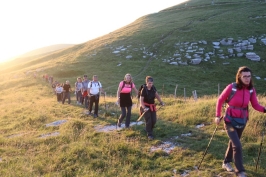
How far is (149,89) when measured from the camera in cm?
991

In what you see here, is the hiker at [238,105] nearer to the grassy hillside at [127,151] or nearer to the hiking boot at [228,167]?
the hiking boot at [228,167]

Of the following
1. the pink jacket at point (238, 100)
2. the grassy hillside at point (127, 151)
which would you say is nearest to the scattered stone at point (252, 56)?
the grassy hillside at point (127, 151)

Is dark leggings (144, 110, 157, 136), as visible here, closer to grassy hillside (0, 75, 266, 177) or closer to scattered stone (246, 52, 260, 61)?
grassy hillside (0, 75, 266, 177)

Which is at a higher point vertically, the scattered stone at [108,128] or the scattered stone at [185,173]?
Result: the scattered stone at [185,173]

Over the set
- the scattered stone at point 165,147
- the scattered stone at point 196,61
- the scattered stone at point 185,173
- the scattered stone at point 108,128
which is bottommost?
the scattered stone at point 108,128

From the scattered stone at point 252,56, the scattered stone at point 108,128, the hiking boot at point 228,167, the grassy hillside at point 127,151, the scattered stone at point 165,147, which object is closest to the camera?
the hiking boot at point 228,167

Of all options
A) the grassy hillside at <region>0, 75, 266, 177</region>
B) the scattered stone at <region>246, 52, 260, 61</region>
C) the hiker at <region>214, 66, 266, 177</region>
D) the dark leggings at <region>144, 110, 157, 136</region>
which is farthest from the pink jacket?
the scattered stone at <region>246, 52, 260, 61</region>

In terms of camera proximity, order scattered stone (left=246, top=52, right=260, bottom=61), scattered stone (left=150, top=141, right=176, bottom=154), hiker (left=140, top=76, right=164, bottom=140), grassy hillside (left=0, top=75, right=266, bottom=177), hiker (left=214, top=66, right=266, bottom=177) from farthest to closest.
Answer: scattered stone (left=246, top=52, right=260, bottom=61)
hiker (left=140, top=76, right=164, bottom=140)
scattered stone (left=150, top=141, right=176, bottom=154)
grassy hillside (left=0, top=75, right=266, bottom=177)
hiker (left=214, top=66, right=266, bottom=177)

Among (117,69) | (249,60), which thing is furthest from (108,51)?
(249,60)

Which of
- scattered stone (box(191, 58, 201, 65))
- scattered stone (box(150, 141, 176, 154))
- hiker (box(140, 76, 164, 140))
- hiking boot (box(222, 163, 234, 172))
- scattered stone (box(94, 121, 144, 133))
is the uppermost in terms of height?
hiker (box(140, 76, 164, 140))

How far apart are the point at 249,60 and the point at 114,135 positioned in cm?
4396

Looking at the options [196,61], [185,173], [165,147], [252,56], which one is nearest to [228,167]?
[185,173]

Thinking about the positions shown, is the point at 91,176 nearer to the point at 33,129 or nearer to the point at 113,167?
the point at 113,167

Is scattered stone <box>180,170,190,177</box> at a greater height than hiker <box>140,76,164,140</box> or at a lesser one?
lesser
